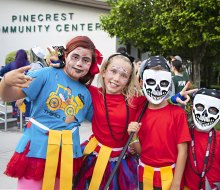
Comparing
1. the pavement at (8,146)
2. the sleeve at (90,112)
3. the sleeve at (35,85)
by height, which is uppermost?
the sleeve at (35,85)

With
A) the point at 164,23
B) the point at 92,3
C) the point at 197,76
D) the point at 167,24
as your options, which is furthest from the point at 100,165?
the point at 197,76

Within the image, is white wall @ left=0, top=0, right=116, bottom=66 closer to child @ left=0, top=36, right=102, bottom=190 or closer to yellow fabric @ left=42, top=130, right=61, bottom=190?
child @ left=0, top=36, right=102, bottom=190

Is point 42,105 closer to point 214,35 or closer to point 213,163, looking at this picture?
point 213,163

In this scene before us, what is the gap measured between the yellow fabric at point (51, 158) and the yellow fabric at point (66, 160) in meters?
0.05

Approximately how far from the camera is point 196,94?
9.56 ft

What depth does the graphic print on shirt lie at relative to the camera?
2.71m

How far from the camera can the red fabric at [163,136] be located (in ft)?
9.21

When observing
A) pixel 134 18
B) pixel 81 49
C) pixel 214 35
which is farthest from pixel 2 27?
pixel 81 49

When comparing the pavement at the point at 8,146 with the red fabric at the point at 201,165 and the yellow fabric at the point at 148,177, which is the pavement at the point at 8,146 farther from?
the red fabric at the point at 201,165

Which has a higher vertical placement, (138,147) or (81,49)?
(81,49)

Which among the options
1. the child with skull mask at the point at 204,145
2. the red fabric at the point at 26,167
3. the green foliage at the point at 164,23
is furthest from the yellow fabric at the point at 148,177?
the green foliage at the point at 164,23

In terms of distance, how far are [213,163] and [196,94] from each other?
54cm

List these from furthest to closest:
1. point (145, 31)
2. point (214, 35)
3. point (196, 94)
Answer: point (145, 31) → point (214, 35) → point (196, 94)

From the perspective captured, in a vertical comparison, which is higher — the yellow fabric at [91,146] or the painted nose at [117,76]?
the painted nose at [117,76]
